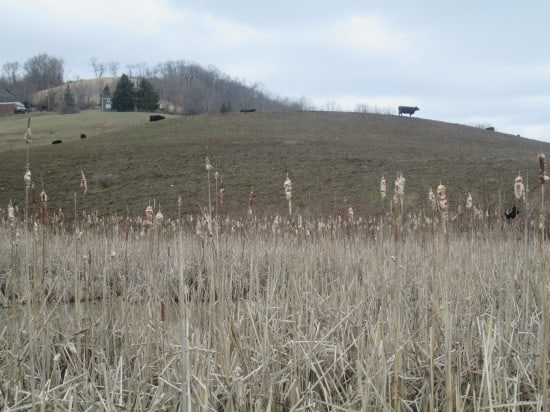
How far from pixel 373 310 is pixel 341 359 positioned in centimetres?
111

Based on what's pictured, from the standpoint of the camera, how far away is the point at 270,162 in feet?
88.5

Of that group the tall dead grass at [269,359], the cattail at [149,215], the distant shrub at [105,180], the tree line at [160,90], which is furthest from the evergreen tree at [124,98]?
the cattail at [149,215]

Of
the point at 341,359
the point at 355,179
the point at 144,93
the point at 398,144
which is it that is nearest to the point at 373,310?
the point at 341,359

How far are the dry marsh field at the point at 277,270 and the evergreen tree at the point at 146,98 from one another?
66.8ft

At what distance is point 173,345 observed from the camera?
2812mm

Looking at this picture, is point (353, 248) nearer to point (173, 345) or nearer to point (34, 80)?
point (173, 345)

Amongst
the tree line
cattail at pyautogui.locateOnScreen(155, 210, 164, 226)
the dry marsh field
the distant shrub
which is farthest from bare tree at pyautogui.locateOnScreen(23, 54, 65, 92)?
cattail at pyautogui.locateOnScreen(155, 210, 164, 226)

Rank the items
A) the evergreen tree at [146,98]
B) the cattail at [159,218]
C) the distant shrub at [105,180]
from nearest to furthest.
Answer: the cattail at [159,218]
the distant shrub at [105,180]
the evergreen tree at [146,98]

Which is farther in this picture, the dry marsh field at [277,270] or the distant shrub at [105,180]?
the distant shrub at [105,180]

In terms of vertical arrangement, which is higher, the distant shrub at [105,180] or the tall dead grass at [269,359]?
the tall dead grass at [269,359]

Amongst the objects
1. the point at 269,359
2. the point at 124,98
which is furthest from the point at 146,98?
the point at 269,359

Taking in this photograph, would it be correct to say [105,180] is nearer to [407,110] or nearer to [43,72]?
[407,110]

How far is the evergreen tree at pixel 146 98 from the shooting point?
61.0 meters

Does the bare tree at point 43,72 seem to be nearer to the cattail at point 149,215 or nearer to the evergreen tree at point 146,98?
the evergreen tree at point 146,98
